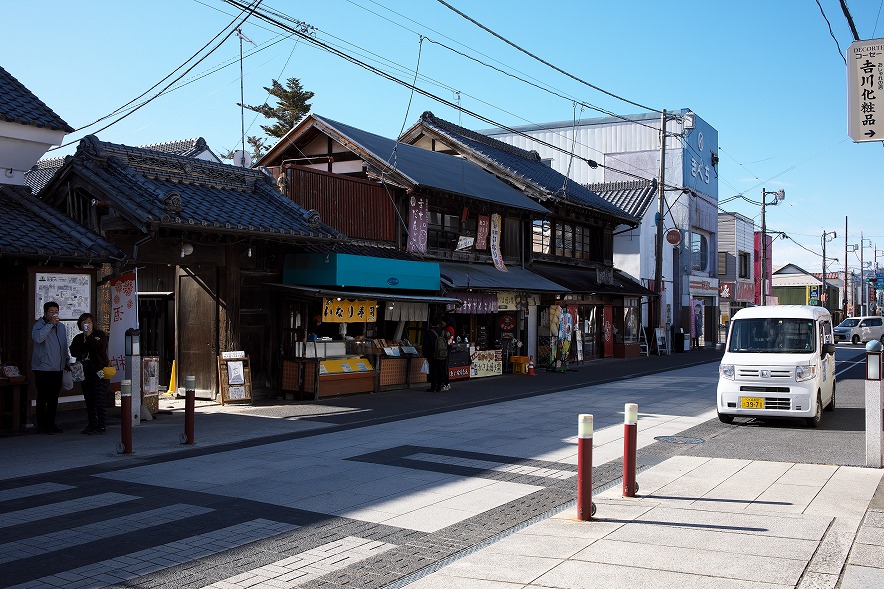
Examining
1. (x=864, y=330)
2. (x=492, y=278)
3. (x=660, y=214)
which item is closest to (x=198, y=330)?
(x=492, y=278)

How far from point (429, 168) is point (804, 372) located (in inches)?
534

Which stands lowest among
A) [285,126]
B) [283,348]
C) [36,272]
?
[283,348]

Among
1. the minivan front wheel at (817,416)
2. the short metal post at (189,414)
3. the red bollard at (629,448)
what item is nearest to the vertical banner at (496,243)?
the minivan front wheel at (817,416)

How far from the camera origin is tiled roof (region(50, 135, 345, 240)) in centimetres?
1415

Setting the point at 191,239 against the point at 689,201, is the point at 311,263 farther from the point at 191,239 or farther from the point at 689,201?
the point at 689,201

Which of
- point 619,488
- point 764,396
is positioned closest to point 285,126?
point 764,396

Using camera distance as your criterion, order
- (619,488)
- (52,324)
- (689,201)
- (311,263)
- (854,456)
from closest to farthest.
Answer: (619,488)
(854,456)
(52,324)
(311,263)
(689,201)

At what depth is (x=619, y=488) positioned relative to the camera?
9211 millimetres

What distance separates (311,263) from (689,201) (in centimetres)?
3148

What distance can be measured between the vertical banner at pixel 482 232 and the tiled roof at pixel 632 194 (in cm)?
1356

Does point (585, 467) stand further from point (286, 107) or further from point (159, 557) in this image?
point (286, 107)

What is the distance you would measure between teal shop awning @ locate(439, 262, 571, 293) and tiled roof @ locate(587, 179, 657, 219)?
39.3 ft

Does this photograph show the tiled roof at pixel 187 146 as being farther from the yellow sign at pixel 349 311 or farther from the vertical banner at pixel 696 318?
the vertical banner at pixel 696 318

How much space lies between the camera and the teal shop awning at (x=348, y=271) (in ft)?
57.1
